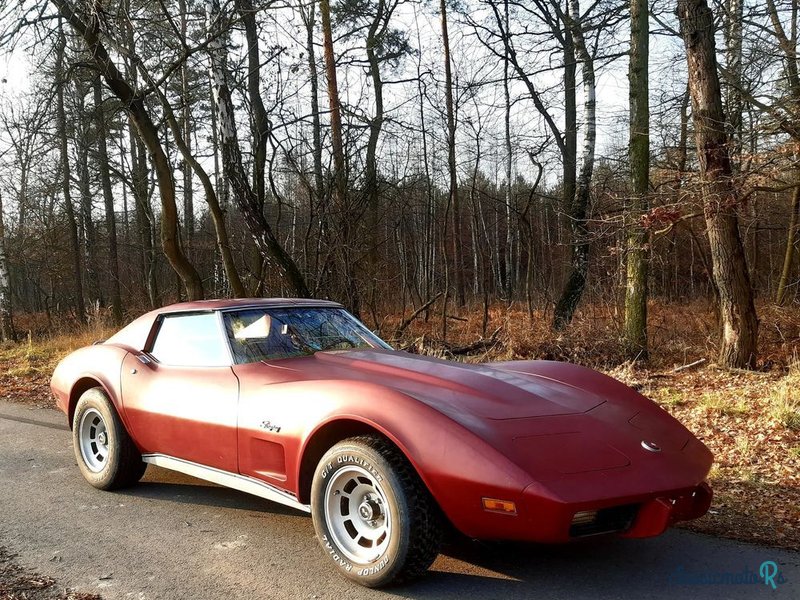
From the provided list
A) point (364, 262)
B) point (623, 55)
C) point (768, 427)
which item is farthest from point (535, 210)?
point (768, 427)

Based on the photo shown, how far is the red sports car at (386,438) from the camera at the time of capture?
9.25 feet

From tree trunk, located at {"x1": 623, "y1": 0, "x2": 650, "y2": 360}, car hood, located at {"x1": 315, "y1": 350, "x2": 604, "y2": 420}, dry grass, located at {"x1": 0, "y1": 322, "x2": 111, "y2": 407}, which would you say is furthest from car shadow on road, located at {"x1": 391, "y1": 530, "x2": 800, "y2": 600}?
dry grass, located at {"x1": 0, "y1": 322, "x2": 111, "y2": 407}

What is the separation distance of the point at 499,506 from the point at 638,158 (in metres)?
8.10

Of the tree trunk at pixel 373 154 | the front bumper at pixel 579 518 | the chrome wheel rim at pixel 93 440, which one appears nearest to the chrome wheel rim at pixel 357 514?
the front bumper at pixel 579 518

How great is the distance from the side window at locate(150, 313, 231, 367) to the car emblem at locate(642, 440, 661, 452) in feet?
8.01

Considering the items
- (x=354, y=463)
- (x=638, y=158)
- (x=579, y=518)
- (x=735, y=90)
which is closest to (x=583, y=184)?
(x=638, y=158)

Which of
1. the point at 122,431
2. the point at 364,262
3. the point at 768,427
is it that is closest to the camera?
the point at 122,431

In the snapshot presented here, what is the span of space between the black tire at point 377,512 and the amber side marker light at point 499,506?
0.29m

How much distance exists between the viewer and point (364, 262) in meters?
11.4

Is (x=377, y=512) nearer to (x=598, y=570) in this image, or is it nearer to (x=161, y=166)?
(x=598, y=570)

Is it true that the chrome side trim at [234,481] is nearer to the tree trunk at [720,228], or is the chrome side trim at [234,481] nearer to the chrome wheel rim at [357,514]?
the chrome wheel rim at [357,514]

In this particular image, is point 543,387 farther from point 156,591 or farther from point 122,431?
point 122,431

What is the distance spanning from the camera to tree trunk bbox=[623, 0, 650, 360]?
958 cm

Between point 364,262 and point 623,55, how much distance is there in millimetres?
6368
